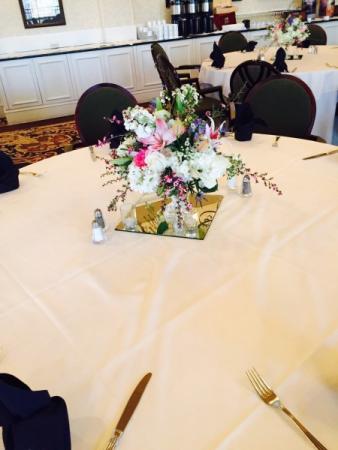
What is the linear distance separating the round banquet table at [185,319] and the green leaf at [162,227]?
4 centimetres

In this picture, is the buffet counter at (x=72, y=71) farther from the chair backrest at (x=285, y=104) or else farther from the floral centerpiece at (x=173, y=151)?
the floral centerpiece at (x=173, y=151)

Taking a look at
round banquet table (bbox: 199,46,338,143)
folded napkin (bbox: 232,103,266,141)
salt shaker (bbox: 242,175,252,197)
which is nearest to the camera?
salt shaker (bbox: 242,175,252,197)

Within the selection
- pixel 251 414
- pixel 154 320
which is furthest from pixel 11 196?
pixel 251 414

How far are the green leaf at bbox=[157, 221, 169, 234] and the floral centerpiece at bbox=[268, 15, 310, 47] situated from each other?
340 cm

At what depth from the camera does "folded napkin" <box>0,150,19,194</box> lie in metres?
1.43

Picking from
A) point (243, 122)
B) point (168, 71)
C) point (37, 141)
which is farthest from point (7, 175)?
point (37, 141)

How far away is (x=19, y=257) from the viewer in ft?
3.56

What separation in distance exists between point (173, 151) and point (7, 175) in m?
0.78

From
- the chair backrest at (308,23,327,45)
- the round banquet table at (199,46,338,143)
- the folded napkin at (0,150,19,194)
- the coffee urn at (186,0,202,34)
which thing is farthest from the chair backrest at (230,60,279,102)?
the coffee urn at (186,0,202,34)

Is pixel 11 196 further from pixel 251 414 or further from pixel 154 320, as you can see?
pixel 251 414

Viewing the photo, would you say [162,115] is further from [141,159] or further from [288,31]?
[288,31]

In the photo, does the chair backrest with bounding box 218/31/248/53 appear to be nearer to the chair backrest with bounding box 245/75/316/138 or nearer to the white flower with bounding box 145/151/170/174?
the chair backrest with bounding box 245/75/316/138

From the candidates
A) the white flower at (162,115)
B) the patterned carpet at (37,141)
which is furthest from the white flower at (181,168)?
the patterned carpet at (37,141)

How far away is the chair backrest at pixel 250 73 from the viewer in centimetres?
284
